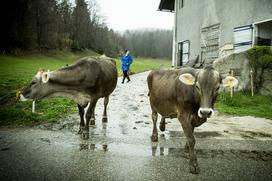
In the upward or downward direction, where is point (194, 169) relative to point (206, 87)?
downward

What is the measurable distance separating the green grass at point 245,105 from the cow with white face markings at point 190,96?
4622 mm

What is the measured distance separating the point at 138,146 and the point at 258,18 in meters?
11.7

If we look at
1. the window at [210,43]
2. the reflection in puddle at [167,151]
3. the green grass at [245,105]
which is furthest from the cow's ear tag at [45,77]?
the window at [210,43]

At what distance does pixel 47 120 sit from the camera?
696 cm

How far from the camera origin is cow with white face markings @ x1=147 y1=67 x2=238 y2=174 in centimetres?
379

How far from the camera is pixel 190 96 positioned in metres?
4.17

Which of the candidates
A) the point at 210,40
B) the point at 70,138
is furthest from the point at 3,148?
the point at 210,40

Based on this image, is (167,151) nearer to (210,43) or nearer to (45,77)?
(45,77)

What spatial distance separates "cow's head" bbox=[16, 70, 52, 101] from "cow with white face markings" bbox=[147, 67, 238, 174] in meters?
2.63

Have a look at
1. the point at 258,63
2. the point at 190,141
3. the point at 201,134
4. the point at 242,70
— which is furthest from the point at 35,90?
the point at 258,63

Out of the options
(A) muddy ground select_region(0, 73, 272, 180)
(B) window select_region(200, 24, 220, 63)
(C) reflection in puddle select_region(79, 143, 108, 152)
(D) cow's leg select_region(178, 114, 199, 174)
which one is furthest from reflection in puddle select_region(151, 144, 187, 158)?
(B) window select_region(200, 24, 220, 63)

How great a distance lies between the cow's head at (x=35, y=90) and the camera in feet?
19.1

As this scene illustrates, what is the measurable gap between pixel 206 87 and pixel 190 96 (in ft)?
1.40

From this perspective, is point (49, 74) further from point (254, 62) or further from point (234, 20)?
point (234, 20)
